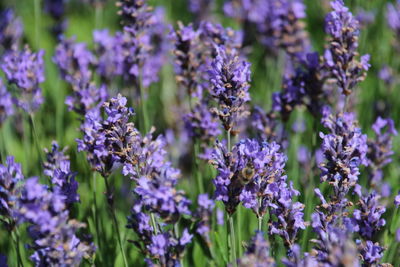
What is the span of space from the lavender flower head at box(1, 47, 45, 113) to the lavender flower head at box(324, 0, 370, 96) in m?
1.72

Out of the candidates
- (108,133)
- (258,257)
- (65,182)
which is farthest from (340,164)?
(65,182)

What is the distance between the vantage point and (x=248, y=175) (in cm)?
204

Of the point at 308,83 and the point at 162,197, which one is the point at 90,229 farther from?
the point at 308,83

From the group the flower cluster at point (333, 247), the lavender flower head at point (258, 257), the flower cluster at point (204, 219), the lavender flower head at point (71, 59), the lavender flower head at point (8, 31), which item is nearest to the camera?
the flower cluster at point (333, 247)

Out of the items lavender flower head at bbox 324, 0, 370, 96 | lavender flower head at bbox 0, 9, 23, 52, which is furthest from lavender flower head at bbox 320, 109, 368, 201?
lavender flower head at bbox 0, 9, 23, 52

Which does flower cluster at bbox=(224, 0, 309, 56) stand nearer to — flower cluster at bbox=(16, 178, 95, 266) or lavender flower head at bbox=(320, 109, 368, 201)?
lavender flower head at bbox=(320, 109, 368, 201)

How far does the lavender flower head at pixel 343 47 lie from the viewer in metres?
2.71

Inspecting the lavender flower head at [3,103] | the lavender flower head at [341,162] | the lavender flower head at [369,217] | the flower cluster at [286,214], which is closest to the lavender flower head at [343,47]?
the lavender flower head at [341,162]

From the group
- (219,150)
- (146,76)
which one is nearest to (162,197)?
(219,150)

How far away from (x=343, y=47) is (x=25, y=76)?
1809 millimetres

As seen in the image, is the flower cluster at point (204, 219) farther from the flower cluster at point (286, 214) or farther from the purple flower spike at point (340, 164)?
the purple flower spike at point (340, 164)

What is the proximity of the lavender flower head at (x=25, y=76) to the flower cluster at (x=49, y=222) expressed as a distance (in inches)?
52.1

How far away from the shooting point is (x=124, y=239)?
103 inches

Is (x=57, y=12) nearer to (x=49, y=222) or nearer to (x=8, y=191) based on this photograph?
(x=8, y=191)
